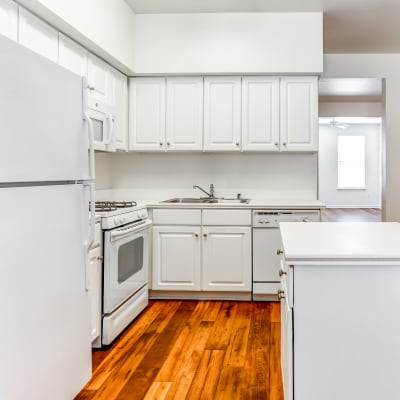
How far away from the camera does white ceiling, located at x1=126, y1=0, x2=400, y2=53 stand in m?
3.89

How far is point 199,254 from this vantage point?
13.1 feet

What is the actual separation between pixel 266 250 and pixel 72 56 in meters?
2.21

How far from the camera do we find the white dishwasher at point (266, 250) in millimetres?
3938

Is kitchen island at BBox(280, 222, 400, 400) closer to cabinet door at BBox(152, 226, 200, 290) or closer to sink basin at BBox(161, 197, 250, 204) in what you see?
cabinet door at BBox(152, 226, 200, 290)

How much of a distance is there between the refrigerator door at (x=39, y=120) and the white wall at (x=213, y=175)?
7.83 ft

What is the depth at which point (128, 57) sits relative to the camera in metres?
3.97

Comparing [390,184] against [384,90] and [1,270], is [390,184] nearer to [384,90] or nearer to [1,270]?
[384,90]

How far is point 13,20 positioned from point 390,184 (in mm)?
4584

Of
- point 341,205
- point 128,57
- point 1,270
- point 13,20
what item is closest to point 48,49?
point 13,20

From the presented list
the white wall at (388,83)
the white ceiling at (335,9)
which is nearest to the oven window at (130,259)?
the white ceiling at (335,9)

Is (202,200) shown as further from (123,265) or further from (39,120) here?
(39,120)

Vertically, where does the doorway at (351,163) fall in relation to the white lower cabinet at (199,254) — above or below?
above

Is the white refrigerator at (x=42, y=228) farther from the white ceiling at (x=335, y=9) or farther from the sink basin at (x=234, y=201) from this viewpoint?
the sink basin at (x=234, y=201)

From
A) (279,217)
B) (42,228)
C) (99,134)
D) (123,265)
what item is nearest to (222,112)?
(279,217)
